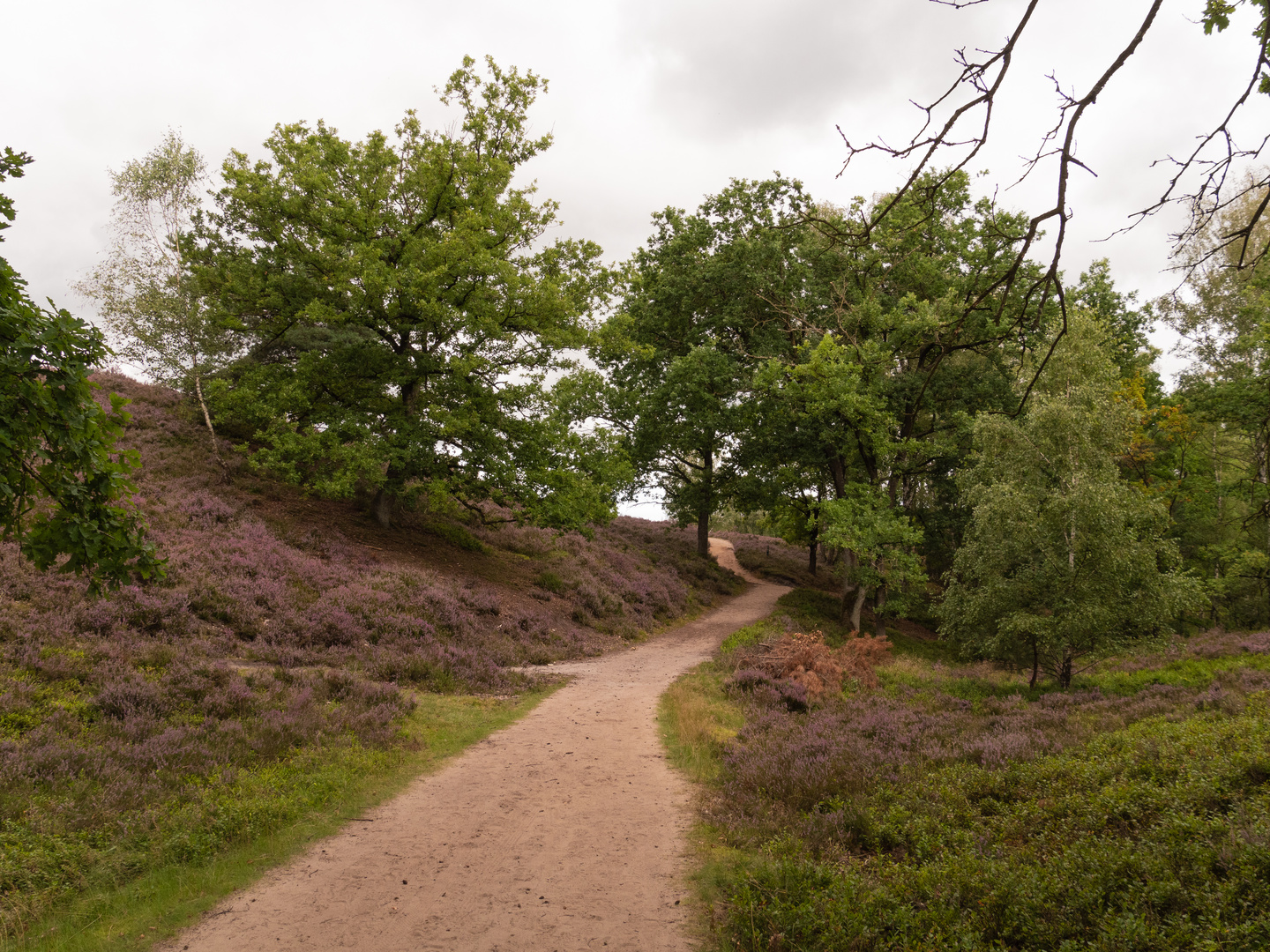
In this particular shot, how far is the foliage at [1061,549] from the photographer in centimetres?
1334

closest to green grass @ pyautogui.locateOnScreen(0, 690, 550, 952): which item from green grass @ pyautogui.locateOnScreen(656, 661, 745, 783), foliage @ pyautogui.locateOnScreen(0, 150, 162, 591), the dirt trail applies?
the dirt trail

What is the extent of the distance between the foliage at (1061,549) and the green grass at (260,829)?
36.9 feet

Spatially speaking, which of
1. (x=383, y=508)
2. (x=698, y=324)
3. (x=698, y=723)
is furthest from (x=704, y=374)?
Result: (x=698, y=723)

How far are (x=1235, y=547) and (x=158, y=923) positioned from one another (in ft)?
103

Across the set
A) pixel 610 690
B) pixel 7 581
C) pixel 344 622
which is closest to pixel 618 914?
pixel 610 690

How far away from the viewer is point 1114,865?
4.62 metres

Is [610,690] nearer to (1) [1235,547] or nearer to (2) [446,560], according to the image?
(2) [446,560]

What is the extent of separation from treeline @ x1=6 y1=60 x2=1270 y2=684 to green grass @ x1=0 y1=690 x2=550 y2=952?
9.97 m

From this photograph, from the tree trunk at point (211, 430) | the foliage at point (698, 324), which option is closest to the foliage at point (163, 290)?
the tree trunk at point (211, 430)

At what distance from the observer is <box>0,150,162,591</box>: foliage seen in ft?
14.4

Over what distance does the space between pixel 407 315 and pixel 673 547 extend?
62.8 ft

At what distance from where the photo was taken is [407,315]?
19.4m

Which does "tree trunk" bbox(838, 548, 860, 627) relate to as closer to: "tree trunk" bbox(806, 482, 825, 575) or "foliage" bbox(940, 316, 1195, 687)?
"tree trunk" bbox(806, 482, 825, 575)

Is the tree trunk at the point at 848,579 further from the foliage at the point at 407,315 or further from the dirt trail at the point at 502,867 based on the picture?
the dirt trail at the point at 502,867
